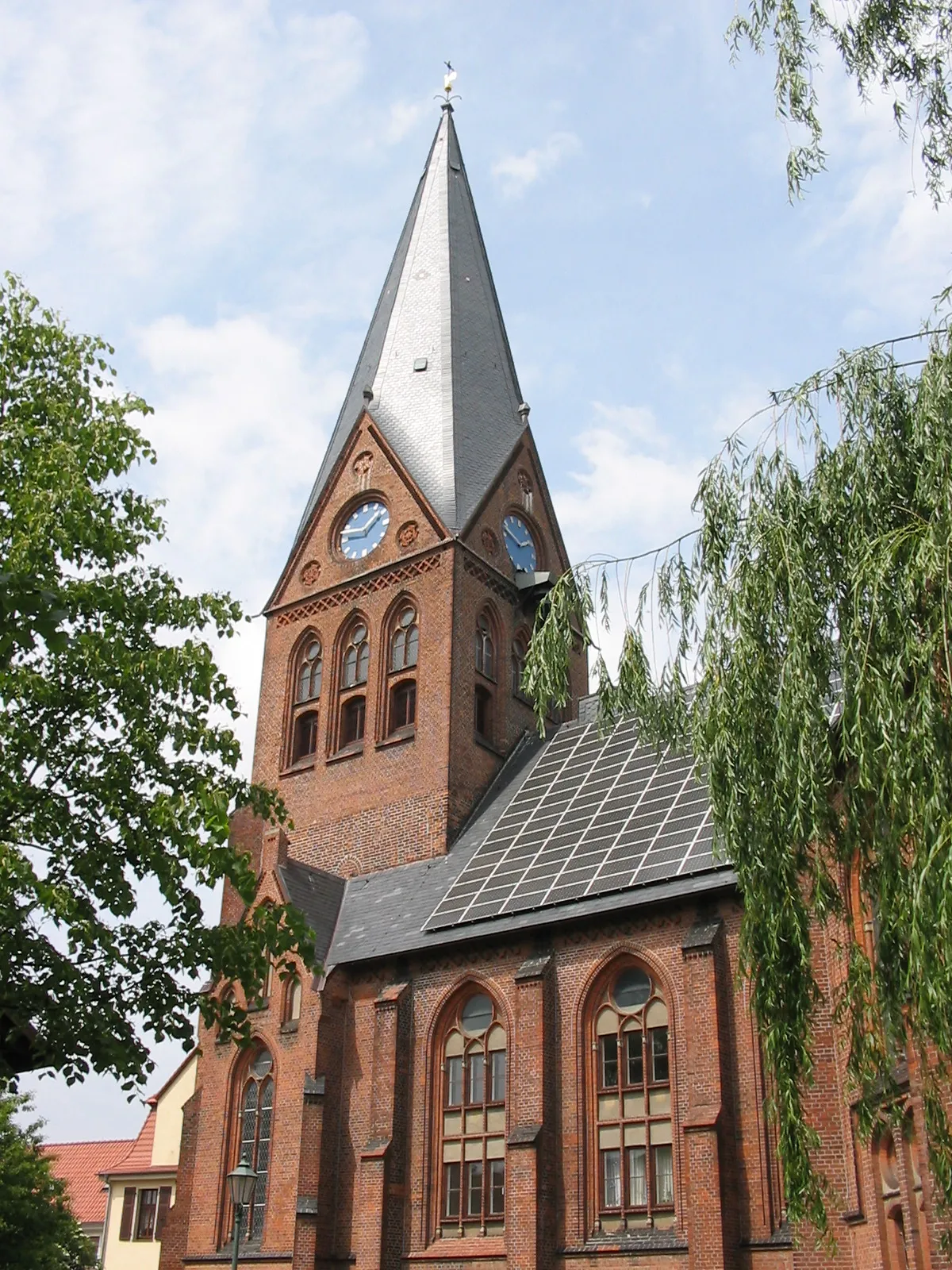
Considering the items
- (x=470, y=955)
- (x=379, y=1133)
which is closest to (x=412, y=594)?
(x=470, y=955)

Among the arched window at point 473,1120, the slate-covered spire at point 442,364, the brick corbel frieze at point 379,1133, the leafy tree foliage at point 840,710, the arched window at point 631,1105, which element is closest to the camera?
the leafy tree foliage at point 840,710

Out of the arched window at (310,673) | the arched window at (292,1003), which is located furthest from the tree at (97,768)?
the arched window at (310,673)

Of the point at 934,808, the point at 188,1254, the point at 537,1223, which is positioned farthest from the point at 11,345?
the point at 188,1254

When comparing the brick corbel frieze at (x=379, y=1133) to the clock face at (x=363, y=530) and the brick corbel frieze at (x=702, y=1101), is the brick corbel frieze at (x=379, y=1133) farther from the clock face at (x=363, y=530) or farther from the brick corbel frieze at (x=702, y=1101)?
the clock face at (x=363, y=530)

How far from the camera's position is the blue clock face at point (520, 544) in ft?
112

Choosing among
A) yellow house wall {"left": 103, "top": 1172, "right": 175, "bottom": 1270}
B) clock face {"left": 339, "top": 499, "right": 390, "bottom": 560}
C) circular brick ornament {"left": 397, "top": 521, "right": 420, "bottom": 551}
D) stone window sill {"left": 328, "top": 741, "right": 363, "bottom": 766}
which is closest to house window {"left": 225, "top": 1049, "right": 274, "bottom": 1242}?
stone window sill {"left": 328, "top": 741, "right": 363, "bottom": 766}

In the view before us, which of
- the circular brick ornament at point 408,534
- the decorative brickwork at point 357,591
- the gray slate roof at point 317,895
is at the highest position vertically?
the circular brick ornament at point 408,534

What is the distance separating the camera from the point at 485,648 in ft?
104

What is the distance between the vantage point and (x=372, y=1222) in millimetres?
22469

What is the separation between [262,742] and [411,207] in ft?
63.3

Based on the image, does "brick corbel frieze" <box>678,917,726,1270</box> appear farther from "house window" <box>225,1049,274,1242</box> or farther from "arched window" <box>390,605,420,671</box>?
"arched window" <box>390,605,420,671</box>

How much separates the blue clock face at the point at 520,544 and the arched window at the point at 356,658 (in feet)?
14.9

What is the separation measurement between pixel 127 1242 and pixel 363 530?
72.3 ft

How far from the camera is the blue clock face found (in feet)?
112
